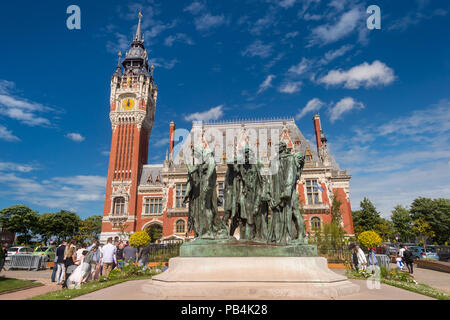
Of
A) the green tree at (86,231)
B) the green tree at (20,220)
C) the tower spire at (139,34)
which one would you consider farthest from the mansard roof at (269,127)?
the green tree at (20,220)

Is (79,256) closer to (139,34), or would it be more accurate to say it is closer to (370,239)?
(370,239)

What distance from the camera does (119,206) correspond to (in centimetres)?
3950

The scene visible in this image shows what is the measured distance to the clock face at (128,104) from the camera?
44.1m

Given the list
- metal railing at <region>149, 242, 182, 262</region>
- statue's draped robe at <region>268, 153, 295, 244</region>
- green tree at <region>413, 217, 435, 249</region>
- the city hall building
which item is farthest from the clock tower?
green tree at <region>413, 217, 435, 249</region>

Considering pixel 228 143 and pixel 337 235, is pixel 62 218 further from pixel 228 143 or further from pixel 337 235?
pixel 337 235

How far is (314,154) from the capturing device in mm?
35344

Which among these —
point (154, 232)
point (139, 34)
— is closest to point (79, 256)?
point (154, 232)

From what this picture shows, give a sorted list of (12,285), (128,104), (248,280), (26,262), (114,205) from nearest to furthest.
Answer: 1. (248,280)
2. (12,285)
3. (26,262)
4. (114,205)
5. (128,104)

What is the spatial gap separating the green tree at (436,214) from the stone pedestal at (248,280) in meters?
56.1

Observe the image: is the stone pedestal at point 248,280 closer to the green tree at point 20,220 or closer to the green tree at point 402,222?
the green tree at point 402,222

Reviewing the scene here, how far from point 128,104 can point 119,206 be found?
17.3 metres

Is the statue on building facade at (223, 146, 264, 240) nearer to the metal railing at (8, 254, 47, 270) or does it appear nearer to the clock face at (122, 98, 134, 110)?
the metal railing at (8, 254, 47, 270)

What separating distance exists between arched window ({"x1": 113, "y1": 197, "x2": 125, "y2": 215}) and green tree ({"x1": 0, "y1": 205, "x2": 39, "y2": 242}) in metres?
22.9
